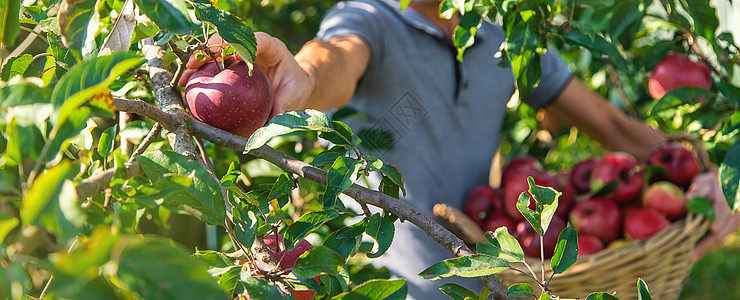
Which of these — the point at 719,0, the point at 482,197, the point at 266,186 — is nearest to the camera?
the point at 266,186

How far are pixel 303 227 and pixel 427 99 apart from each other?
2.93ft

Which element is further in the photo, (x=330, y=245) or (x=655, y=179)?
(x=655, y=179)

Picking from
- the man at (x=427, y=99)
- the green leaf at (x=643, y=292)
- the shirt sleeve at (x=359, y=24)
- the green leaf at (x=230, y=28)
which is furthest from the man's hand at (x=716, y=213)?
the green leaf at (x=230, y=28)

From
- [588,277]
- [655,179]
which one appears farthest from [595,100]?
[588,277]

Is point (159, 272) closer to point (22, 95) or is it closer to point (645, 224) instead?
point (22, 95)

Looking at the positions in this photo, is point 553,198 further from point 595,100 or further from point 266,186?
point 595,100

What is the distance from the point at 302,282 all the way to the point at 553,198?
243 millimetres

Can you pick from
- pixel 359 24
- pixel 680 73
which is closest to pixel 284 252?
pixel 359 24

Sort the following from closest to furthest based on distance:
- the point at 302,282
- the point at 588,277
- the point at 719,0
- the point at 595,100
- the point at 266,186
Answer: the point at 302,282, the point at 266,186, the point at 588,277, the point at 595,100, the point at 719,0

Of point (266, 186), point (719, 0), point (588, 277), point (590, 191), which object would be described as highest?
point (266, 186)

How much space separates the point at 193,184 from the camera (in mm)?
423

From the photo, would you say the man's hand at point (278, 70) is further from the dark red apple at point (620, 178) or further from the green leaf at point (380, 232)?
the dark red apple at point (620, 178)

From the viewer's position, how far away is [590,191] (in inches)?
55.4

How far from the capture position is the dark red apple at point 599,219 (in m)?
1.26
